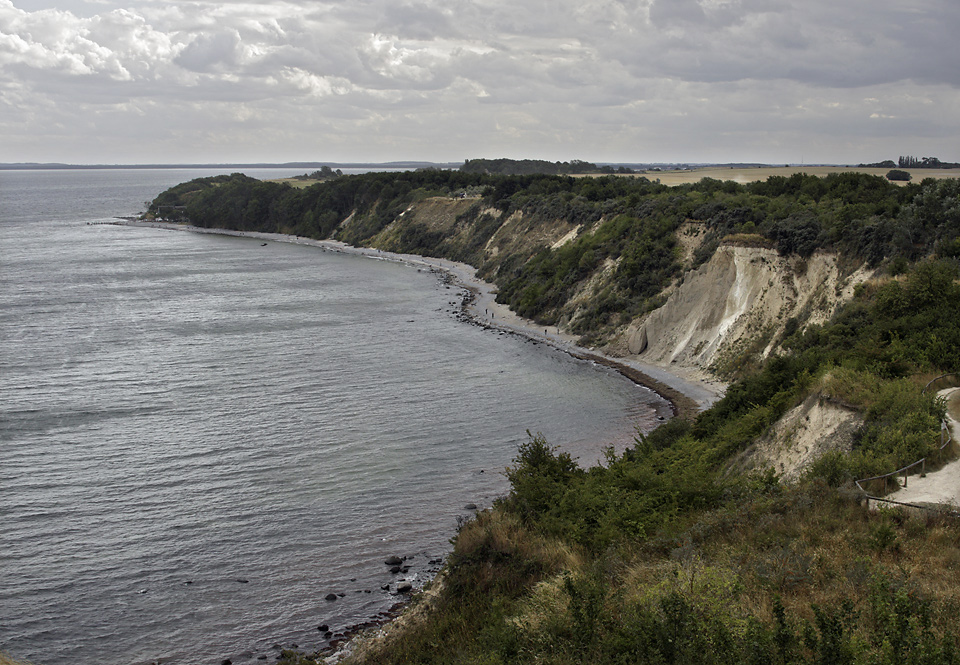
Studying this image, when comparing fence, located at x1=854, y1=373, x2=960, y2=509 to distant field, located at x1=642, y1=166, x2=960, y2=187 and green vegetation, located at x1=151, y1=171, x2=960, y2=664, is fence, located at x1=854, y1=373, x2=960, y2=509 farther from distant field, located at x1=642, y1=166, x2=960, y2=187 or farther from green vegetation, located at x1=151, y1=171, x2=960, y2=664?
distant field, located at x1=642, y1=166, x2=960, y2=187

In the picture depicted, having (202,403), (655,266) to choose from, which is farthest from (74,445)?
(655,266)

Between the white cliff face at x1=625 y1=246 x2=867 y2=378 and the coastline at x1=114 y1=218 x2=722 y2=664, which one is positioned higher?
the white cliff face at x1=625 y1=246 x2=867 y2=378

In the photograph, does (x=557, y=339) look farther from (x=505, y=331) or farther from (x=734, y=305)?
(x=734, y=305)

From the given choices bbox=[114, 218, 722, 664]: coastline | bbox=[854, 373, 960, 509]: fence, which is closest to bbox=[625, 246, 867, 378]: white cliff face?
bbox=[114, 218, 722, 664]: coastline

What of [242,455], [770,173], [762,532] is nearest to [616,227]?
[242,455]

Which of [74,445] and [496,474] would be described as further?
[74,445]

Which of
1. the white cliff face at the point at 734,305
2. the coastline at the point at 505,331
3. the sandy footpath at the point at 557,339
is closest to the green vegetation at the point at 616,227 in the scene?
the white cliff face at the point at 734,305

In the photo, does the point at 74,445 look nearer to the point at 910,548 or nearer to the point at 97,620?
the point at 97,620
